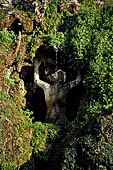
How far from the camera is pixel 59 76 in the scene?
862 cm

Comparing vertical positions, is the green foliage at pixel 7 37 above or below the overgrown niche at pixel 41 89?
above

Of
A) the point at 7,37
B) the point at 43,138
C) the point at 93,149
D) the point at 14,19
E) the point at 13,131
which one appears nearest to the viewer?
the point at 93,149

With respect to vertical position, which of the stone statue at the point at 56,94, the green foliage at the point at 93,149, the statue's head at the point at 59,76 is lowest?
the green foliage at the point at 93,149

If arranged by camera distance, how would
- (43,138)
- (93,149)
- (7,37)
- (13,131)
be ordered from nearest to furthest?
1. (93,149)
2. (13,131)
3. (43,138)
4. (7,37)

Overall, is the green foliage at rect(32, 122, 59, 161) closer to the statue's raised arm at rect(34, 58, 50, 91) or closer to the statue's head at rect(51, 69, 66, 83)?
the statue's raised arm at rect(34, 58, 50, 91)

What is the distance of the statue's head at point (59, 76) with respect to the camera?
8.61m

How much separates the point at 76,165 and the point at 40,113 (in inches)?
143

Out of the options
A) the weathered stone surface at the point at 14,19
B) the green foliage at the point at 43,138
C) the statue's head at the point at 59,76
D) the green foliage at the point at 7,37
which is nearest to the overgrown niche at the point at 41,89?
the statue's head at the point at 59,76

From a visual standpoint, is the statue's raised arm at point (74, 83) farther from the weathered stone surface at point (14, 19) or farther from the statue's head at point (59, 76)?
the weathered stone surface at point (14, 19)

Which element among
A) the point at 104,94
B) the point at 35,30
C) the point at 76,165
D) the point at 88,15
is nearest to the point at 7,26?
the point at 35,30

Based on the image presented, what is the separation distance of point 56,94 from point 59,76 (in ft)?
1.67

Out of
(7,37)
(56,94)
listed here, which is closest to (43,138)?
(56,94)

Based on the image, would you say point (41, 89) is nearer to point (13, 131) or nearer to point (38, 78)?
point (38, 78)

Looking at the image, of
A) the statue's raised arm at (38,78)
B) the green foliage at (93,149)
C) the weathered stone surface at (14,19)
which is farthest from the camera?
the statue's raised arm at (38,78)
